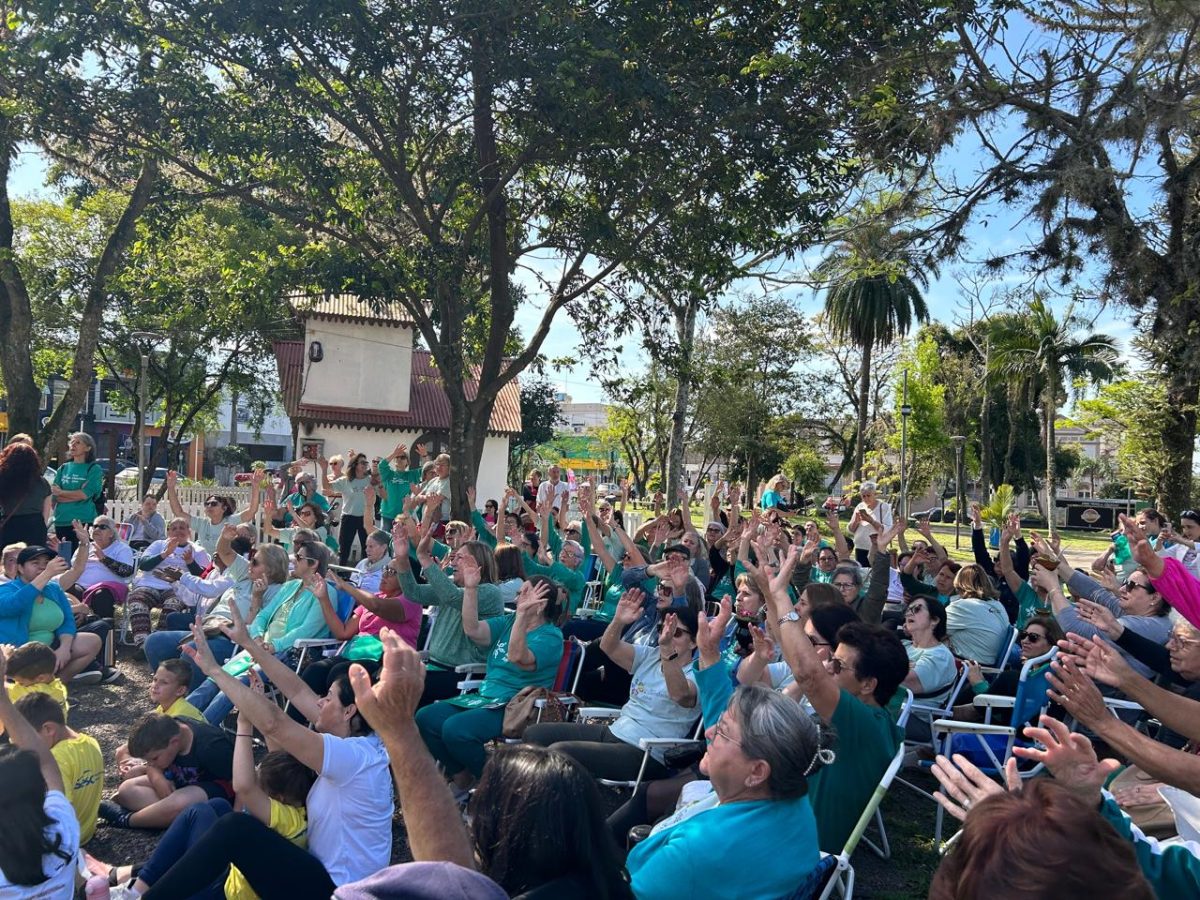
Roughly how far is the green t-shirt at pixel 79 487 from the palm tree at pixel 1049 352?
26.8m

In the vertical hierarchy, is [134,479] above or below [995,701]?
below

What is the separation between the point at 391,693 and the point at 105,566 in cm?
689

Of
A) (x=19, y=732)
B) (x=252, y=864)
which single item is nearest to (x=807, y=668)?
(x=252, y=864)

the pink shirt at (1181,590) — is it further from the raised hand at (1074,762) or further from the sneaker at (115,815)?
the sneaker at (115,815)

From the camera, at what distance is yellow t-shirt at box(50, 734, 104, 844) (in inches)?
157

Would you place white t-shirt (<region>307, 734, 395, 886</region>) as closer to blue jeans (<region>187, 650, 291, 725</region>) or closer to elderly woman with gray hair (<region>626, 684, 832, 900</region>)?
elderly woman with gray hair (<region>626, 684, 832, 900</region>)

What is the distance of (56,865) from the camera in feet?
9.33

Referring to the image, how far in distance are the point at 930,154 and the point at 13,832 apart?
990cm

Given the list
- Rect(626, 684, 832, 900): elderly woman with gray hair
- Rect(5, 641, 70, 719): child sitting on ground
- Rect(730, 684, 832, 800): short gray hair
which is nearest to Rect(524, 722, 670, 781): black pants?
Rect(626, 684, 832, 900): elderly woman with gray hair

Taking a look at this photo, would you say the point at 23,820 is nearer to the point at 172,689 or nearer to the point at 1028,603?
the point at 172,689

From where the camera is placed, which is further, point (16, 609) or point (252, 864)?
point (16, 609)

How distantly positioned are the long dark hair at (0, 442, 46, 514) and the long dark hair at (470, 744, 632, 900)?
6.37 meters

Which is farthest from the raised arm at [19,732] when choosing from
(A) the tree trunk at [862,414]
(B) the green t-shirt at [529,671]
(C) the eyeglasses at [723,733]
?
(A) the tree trunk at [862,414]

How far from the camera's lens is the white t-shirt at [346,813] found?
3.16m
